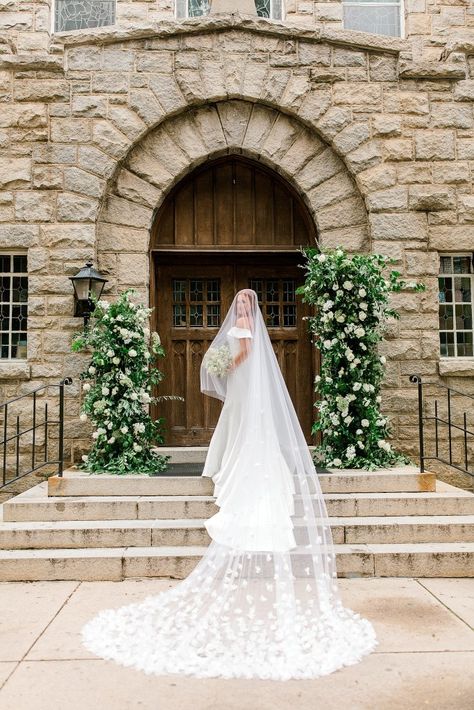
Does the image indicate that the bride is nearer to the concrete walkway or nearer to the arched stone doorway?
the concrete walkway

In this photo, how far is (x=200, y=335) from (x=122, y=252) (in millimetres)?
1449

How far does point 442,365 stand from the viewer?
7.61m

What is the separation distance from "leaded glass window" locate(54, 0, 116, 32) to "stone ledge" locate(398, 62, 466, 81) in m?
4.16

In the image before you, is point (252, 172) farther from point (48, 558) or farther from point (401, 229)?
point (48, 558)

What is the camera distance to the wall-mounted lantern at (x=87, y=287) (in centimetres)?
709

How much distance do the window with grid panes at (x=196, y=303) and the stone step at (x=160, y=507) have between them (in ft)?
9.52

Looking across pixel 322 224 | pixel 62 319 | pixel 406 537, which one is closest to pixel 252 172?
pixel 322 224

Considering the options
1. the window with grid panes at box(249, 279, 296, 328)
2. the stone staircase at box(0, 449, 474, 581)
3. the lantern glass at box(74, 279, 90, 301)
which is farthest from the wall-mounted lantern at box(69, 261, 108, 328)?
the window with grid panes at box(249, 279, 296, 328)

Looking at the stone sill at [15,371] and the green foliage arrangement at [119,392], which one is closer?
the green foliage arrangement at [119,392]

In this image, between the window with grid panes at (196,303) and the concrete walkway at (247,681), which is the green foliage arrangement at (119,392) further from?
the concrete walkway at (247,681)

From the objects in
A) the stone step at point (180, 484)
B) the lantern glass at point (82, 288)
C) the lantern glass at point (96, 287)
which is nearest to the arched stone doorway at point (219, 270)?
the lantern glass at point (96, 287)

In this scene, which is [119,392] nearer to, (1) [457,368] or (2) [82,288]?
(2) [82,288]

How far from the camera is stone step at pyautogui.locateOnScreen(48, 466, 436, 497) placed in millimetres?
6035

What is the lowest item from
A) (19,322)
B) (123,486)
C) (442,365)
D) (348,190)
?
(123,486)
